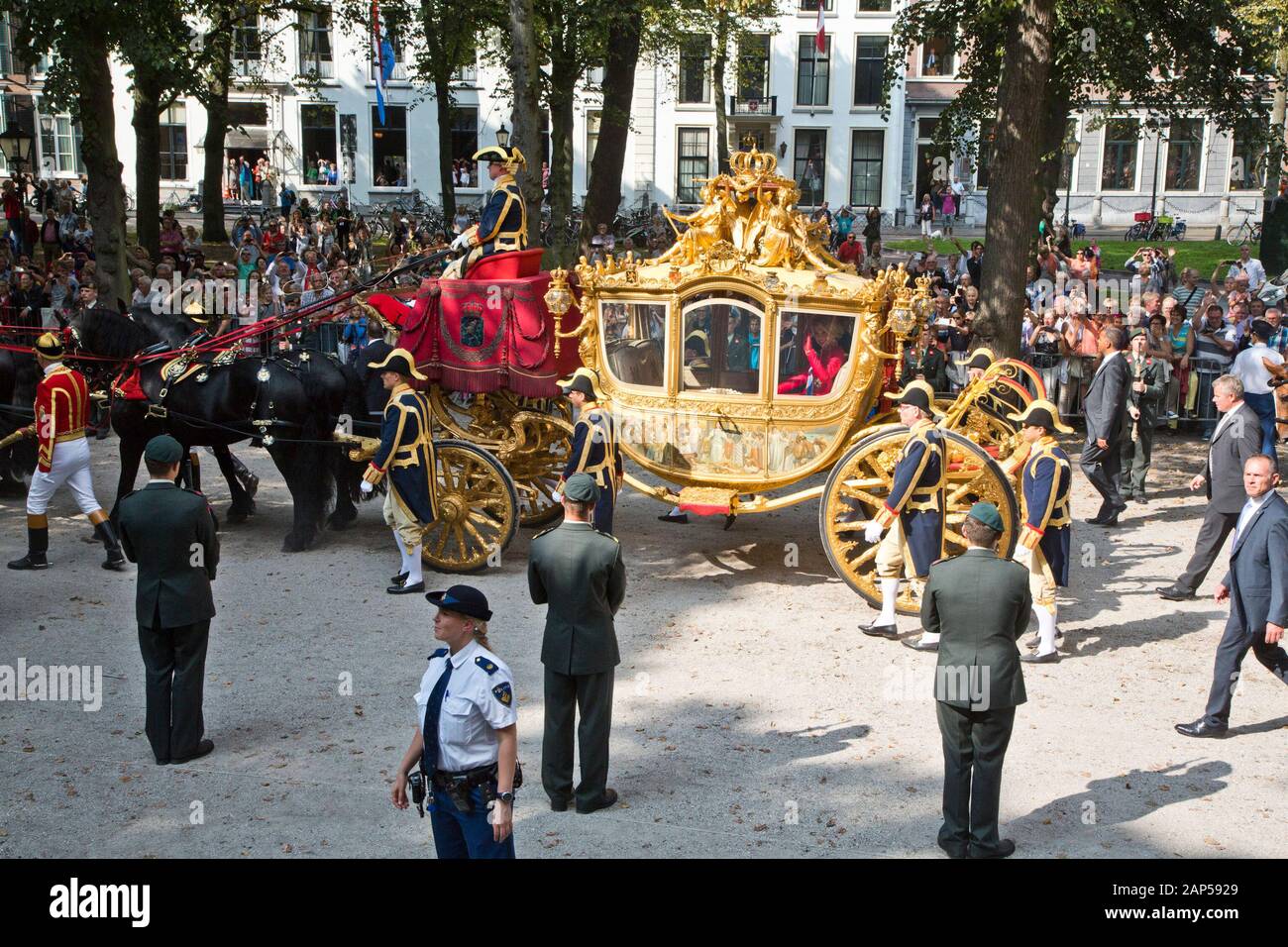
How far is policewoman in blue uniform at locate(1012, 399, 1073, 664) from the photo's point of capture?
28.7 ft

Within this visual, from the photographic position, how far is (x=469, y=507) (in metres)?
10.5

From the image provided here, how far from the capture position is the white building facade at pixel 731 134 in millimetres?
44031

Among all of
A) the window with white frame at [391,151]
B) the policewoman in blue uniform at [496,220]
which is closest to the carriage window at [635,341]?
the policewoman in blue uniform at [496,220]

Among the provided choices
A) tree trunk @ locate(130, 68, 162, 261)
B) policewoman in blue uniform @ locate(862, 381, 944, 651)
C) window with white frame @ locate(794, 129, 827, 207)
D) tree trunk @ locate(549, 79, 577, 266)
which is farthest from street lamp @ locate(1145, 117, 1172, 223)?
tree trunk @ locate(130, 68, 162, 261)

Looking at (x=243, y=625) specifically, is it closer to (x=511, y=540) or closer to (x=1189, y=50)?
(x=511, y=540)

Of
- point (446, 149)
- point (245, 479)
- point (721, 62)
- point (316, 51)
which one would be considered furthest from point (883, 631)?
point (316, 51)

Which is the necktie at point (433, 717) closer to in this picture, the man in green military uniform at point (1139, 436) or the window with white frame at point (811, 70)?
the man in green military uniform at point (1139, 436)

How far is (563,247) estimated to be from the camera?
19297 millimetres

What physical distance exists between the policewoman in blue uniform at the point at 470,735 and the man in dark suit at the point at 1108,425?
8.35 metres

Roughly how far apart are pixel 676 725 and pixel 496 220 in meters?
4.98

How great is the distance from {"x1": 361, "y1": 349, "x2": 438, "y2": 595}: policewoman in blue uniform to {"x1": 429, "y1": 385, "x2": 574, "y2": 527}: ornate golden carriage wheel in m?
1.01

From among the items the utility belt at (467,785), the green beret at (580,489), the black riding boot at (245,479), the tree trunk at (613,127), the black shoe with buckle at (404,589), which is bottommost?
the black shoe with buckle at (404,589)
